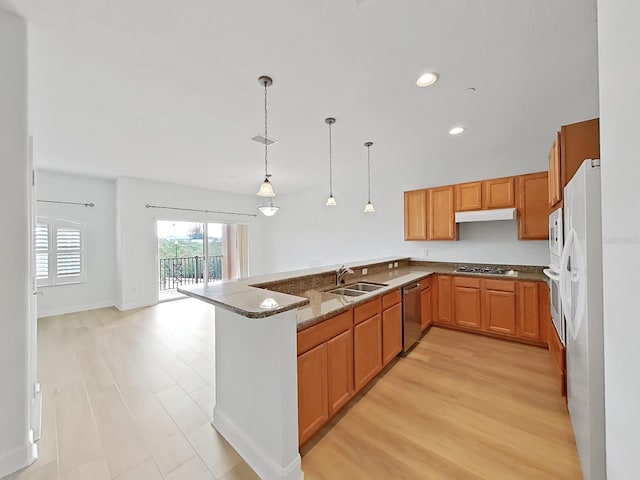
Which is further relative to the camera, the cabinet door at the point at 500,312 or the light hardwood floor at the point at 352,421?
the cabinet door at the point at 500,312

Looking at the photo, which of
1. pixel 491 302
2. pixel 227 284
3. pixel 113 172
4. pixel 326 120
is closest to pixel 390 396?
pixel 227 284

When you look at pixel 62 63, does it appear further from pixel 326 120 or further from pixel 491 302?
pixel 491 302

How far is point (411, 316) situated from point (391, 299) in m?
0.63

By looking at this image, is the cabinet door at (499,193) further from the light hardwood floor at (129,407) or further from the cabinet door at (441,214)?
the light hardwood floor at (129,407)

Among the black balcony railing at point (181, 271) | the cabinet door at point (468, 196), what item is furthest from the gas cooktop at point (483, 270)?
the black balcony railing at point (181, 271)

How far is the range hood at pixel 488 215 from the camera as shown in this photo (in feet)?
11.5

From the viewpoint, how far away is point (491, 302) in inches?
136

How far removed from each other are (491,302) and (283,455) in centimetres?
328

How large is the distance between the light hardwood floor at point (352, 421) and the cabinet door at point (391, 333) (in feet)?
0.58

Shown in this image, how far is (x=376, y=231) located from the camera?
214 inches

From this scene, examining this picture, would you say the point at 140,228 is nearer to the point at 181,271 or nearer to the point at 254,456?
the point at 181,271

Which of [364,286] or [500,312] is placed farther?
[500,312]
